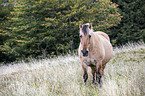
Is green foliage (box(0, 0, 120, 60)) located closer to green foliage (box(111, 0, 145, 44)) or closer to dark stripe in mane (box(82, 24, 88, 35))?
green foliage (box(111, 0, 145, 44))

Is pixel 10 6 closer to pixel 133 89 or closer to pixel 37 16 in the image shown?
pixel 37 16

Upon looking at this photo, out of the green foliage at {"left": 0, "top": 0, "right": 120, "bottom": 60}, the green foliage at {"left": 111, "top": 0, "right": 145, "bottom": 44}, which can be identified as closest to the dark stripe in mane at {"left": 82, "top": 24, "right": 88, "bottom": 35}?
the green foliage at {"left": 0, "top": 0, "right": 120, "bottom": 60}

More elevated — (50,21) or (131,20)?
(50,21)

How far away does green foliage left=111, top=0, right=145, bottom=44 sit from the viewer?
18.1m

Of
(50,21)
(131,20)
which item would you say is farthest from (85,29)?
(131,20)

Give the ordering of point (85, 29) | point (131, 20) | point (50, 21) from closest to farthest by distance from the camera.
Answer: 1. point (85, 29)
2. point (50, 21)
3. point (131, 20)

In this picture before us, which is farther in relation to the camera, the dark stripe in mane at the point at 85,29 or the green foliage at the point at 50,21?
the green foliage at the point at 50,21

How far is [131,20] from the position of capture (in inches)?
749

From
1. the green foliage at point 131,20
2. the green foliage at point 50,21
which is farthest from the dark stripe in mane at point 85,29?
the green foliage at point 131,20

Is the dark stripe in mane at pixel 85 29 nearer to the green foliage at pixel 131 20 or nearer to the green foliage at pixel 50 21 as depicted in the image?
the green foliage at pixel 50 21

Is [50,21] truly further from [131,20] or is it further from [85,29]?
[131,20]

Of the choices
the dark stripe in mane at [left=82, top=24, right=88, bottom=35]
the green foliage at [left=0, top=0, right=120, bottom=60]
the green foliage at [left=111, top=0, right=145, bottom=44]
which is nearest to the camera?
the dark stripe in mane at [left=82, top=24, right=88, bottom=35]

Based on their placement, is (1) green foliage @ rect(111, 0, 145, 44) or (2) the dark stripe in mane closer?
(2) the dark stripe in mane

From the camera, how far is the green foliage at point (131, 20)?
18094 mm
